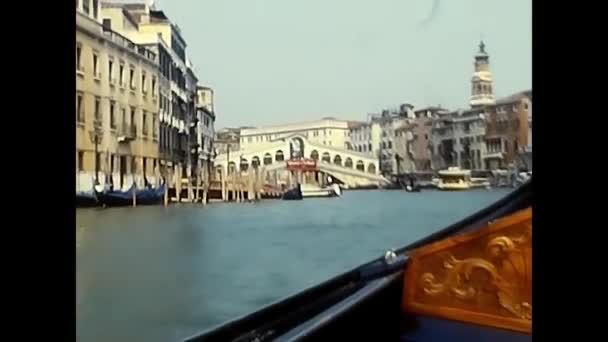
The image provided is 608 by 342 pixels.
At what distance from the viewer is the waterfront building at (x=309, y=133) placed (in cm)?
158

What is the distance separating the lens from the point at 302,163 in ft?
5.64

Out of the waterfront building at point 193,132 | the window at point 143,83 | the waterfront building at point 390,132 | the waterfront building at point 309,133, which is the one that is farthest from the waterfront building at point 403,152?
the window at point 143,83

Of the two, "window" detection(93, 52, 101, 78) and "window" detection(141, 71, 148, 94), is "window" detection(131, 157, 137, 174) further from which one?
"window" detection(93, 52, 101, 78)

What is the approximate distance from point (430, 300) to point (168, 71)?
2.36 ft

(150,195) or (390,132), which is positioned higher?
(390,132)

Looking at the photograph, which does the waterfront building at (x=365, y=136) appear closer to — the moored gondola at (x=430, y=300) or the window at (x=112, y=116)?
the moored gondola at (x=430, y=300)

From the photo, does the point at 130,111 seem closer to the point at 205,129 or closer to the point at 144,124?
the point at 144,124

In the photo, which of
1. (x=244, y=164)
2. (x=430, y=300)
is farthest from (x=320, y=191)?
(x=430, y=300)

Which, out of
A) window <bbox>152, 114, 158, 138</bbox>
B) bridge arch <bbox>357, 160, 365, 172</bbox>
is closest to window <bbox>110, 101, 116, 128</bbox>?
window <bbox>152, 114, 158, 138</bbox>

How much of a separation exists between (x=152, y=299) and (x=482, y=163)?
0.80m

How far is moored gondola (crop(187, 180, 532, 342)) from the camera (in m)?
1.23

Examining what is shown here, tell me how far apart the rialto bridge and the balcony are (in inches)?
8.3
